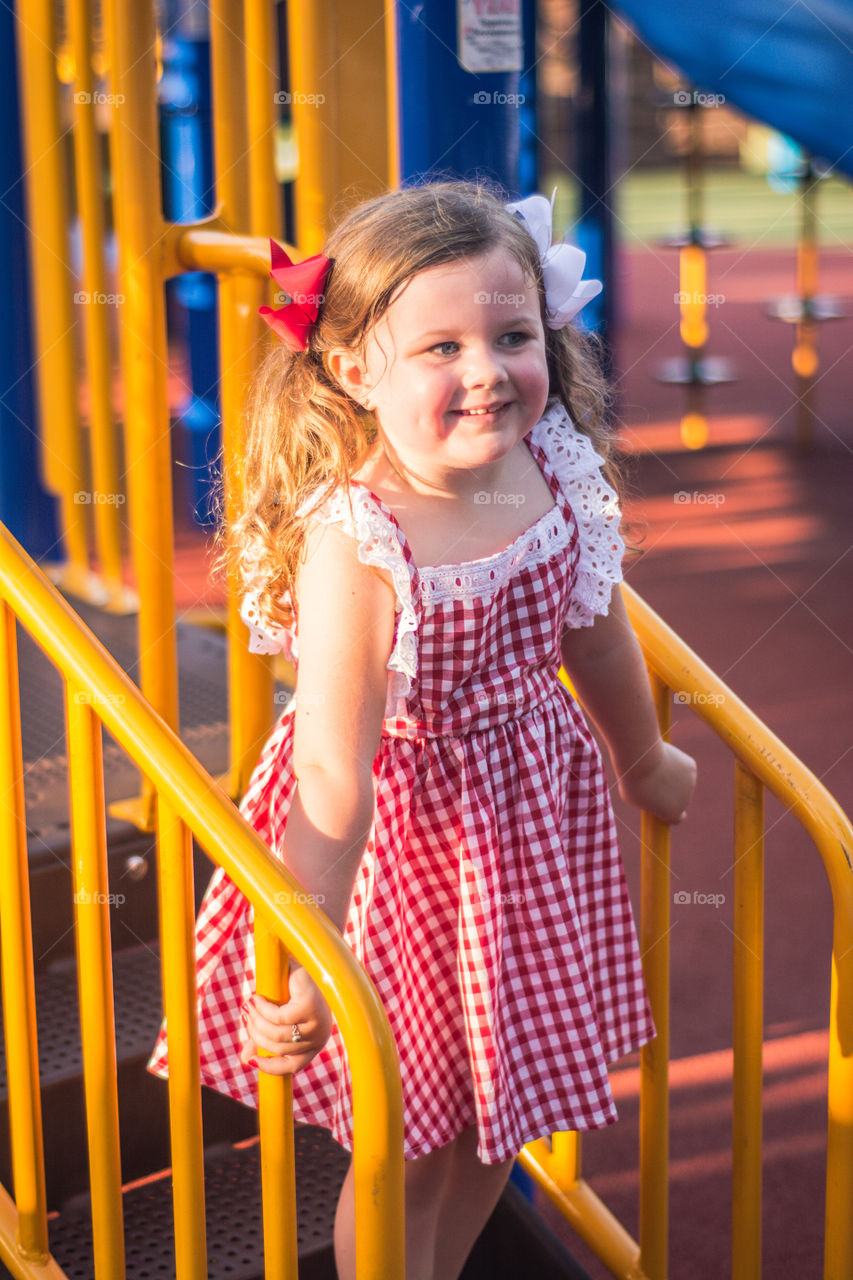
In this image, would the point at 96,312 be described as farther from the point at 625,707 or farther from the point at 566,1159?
the point at 566,1159

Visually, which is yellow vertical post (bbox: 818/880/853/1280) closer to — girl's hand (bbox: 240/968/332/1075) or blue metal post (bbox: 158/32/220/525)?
girl's hand (bbox: 240/968/332/1075)

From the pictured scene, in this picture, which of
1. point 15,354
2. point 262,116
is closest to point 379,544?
point 262,116

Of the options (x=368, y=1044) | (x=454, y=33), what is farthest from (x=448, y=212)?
(x=368, y=1044)

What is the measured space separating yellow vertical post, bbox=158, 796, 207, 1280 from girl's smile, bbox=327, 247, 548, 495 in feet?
1.33

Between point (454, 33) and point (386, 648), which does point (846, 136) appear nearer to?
point (454, 33)

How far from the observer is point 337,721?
53.9 inches

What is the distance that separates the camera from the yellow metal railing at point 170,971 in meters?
1.25

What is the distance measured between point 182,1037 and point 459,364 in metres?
0.66

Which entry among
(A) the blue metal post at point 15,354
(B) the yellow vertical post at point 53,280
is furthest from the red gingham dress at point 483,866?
(A) the blue metal post at point 15,354

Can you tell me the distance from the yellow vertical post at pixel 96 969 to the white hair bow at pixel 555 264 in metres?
0.60

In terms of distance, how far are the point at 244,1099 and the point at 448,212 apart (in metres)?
0.91

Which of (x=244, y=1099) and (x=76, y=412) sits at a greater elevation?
(x=76, y=412)

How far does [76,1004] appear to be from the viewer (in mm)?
2166

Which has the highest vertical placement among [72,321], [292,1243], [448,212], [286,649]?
[72,321]
